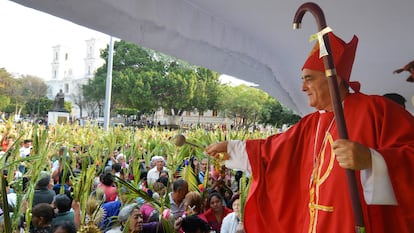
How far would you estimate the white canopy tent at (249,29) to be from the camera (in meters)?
1.76

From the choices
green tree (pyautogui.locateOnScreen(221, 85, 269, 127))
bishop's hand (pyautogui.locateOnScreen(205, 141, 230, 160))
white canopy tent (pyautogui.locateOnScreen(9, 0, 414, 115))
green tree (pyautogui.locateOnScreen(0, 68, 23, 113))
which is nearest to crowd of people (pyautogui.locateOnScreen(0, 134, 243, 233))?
bishop's hand (pyautogui.locateOnScreen(205, 141, 230, 160))

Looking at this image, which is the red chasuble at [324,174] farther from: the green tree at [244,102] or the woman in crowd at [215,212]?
the green tree at [244,102]

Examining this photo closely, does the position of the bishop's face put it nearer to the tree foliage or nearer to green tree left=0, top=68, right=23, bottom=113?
the tree foliage

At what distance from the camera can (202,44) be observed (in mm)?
2412

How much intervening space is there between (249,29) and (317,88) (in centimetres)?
139

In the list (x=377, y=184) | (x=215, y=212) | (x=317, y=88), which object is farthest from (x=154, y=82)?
(x=377, y=184)

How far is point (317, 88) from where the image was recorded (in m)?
1.39

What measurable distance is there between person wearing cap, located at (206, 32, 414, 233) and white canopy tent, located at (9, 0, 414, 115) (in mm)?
749

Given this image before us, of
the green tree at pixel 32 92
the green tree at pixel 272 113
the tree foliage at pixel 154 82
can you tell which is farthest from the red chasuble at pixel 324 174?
the green tree at pixel 32 92

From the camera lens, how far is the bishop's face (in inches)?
54.5

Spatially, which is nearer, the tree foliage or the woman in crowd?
the woman in crowd

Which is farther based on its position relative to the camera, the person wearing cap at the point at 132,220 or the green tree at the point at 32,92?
the green tree at the point at 32,92

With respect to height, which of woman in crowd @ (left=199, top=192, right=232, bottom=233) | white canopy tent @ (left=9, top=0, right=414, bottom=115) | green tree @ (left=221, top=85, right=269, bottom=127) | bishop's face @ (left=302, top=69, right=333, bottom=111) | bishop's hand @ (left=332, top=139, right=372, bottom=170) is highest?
green tree @ (left=221, top=85, right=269, bottom=127)

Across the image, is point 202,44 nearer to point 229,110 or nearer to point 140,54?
point 140,54
